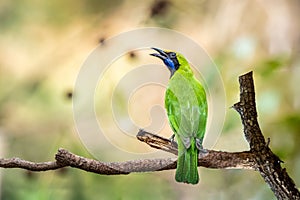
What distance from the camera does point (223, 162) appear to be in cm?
130

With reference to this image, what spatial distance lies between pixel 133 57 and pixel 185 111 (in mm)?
193

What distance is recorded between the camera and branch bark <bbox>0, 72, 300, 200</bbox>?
4.18 ft

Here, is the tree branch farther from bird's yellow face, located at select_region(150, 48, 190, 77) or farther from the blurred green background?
bird's yellow face, located at select_region(150, 48, 190, 77)

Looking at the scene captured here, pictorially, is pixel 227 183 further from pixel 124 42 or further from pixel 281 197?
pixel 124 42

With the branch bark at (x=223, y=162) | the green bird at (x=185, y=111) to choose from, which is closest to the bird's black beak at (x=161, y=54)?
the green bird at (x=185, y=111)

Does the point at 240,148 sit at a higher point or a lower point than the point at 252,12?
lower

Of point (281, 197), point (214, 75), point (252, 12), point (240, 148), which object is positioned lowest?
point (281, 197)

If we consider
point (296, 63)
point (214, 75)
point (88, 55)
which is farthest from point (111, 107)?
point (296, 63)

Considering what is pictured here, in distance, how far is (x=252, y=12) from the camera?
4.39 feet

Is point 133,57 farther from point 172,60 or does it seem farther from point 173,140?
point 173,140

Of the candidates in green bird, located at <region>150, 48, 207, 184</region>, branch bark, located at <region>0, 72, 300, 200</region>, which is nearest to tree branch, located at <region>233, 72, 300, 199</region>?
branch bark, located at <region>0, 72, 300, 200</region>

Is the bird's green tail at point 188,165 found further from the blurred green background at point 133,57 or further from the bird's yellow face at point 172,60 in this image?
the bird's yellow face at point 172,60

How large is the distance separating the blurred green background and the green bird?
0.05 meters

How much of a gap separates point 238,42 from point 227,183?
0.35 m
